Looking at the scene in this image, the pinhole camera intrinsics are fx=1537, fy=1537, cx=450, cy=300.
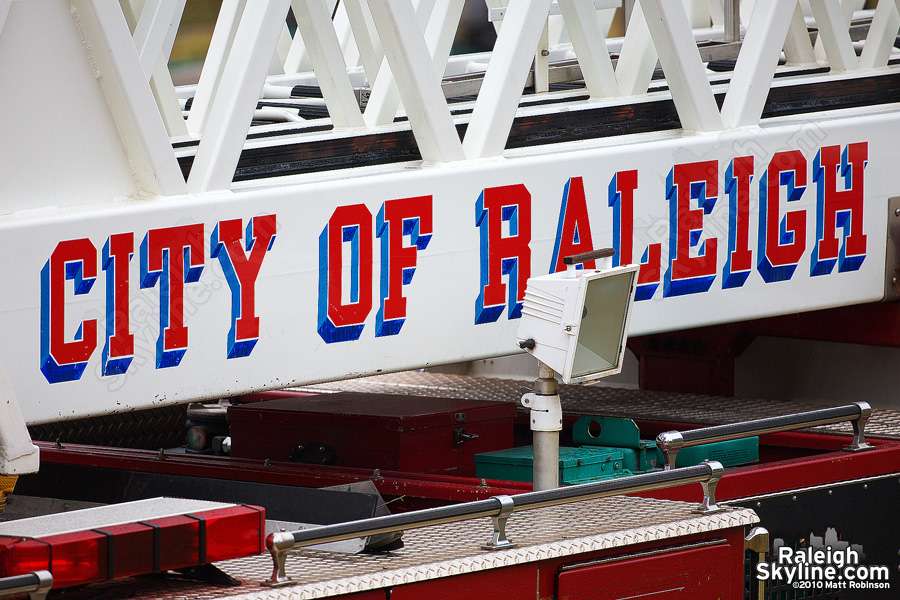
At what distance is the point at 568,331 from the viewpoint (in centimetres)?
413

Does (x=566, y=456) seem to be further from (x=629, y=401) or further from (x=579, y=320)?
(x=629, y=401)

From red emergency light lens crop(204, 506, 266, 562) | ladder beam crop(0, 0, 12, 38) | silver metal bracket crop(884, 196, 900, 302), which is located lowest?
red emergency light lens crop(204, 506, 266, 562)

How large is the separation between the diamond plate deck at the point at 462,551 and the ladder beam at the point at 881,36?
2.35m

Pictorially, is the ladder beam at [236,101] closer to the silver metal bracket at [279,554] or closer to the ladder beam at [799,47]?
the silver metal bracket at [279,554]

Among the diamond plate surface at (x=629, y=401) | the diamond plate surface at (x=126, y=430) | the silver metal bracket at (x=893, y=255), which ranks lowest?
the diamond plate surface at (x=126, y=430)

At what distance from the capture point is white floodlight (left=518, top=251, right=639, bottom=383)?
4.13 m

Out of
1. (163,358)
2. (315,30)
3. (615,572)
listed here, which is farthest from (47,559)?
(315,30)

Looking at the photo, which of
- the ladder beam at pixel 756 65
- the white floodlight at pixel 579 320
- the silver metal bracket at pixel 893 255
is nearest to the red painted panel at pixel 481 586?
the white floodlight at pixel 579 320

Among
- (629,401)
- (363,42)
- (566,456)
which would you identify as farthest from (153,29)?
(629,401)

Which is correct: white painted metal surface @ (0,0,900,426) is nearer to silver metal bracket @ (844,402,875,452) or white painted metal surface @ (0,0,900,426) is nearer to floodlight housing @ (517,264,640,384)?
floodlight housing @ (517,264,640,384)

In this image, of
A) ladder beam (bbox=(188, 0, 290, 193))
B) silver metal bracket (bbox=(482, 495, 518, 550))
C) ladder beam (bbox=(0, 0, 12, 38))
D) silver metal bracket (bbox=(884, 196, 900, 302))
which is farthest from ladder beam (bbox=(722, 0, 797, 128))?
ladder beam (bbox=(0, 0, 12, 38))

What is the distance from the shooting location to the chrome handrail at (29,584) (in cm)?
302

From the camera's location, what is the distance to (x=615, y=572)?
4.06m

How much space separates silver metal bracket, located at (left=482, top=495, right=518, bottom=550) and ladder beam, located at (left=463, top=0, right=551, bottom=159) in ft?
4.14
